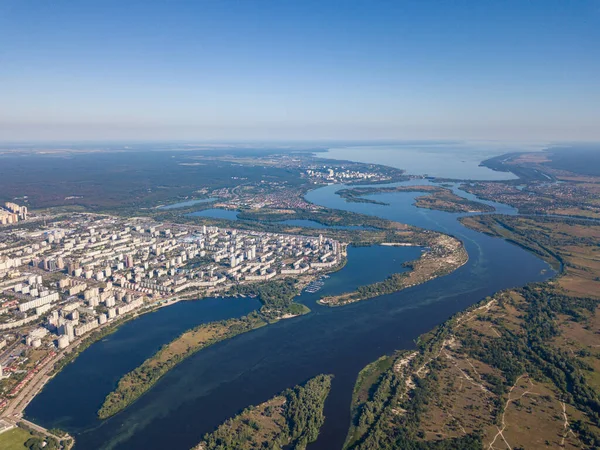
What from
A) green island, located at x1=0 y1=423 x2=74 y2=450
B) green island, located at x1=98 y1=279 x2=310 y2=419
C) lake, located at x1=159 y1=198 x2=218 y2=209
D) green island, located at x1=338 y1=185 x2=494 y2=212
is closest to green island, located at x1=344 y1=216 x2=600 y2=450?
green island, located at x1=98 y1=279 x2=310 y2=419

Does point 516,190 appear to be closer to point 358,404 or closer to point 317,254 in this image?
point 317,254

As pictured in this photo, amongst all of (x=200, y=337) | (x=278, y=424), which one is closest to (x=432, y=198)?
(x=200, y=337)

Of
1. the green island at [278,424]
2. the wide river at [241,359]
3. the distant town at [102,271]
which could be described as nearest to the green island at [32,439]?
the wide river at [241,359]

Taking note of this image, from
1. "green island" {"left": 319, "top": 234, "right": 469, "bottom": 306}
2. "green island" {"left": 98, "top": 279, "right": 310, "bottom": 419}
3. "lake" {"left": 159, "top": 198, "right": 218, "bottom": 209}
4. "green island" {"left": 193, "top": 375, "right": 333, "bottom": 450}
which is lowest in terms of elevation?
"green island" {"left": 193, "top": 375, "right": 333, "bottom": 450}

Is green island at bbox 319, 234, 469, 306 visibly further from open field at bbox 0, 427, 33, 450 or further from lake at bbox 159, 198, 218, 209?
lake at bbox 159, 198, 218, 209

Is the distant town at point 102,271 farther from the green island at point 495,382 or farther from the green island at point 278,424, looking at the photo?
the green island at point 495,382

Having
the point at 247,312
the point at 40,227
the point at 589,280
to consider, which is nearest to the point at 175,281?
the point at 247,312
